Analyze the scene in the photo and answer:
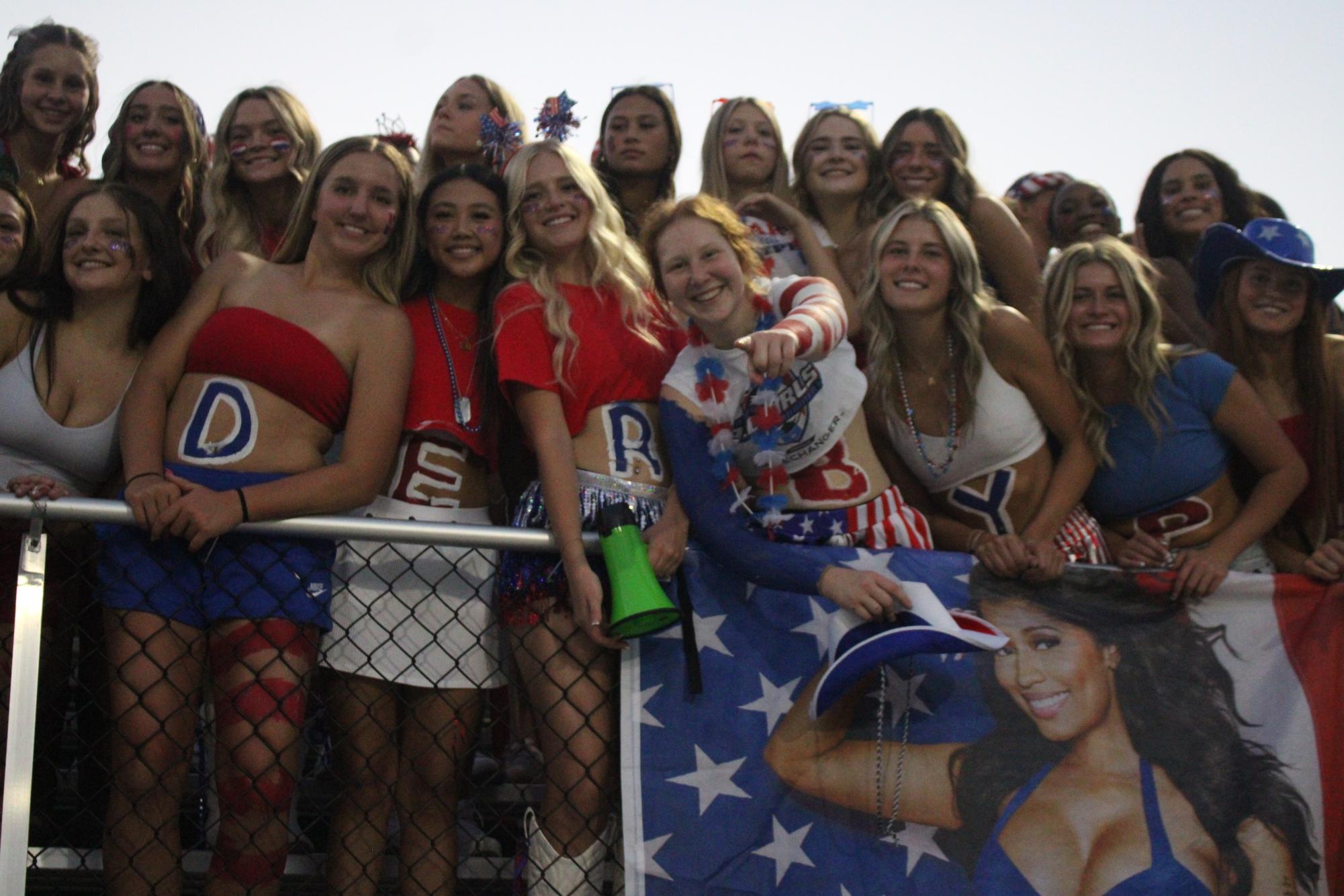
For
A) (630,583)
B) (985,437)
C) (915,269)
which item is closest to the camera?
(630,583)

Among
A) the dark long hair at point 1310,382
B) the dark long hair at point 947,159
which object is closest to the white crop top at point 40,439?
the dark long hair at point 947,159

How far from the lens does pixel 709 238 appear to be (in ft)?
10.9

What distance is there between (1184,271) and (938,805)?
2370mm

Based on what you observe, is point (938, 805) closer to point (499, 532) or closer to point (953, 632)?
point (953, 632)

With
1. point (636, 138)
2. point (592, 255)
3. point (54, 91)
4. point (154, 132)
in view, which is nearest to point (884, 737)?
point (592, 255)

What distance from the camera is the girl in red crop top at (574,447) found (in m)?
2.98

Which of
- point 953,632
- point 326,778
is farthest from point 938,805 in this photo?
point 326,778

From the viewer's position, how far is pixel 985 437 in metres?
3.39

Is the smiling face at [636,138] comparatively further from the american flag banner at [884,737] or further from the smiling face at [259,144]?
the american flag banner at [884,737]

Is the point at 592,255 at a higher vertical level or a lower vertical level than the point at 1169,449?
higher

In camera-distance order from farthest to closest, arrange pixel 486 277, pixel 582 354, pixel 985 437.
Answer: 1. pixel 486 277
2. pixel 985 437
3. pixel 582 354

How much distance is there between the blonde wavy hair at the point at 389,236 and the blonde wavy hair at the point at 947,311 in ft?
4.21

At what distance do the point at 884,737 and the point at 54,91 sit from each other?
128 inches

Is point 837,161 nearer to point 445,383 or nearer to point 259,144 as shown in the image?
point 445,383
